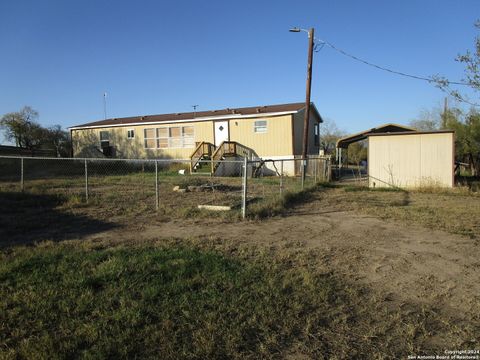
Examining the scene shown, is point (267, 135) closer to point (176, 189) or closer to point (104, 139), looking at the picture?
point (176, 189)

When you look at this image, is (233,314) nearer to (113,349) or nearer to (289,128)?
(113,349)

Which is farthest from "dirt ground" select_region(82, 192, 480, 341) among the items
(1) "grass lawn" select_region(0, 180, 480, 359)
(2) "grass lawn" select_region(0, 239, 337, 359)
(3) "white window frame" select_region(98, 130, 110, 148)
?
(3) "white window frame" select_region(98, 130, 110, 148)

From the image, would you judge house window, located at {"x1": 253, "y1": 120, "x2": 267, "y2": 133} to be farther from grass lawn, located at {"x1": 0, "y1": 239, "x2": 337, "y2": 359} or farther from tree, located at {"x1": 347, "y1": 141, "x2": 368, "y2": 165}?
tree, located at {"x1": 347, "y1": 141, "x2": 368, "y2": 165}

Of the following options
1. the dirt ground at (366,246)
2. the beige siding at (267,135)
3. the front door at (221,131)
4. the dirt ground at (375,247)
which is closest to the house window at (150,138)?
the front door at (221,131)

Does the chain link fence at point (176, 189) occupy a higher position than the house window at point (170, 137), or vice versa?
the house window at point (170, 137)

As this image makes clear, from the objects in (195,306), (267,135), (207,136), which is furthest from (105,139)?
(195,306)

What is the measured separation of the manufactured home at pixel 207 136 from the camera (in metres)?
22.6

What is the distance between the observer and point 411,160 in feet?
52.5

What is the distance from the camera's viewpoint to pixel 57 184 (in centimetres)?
1462

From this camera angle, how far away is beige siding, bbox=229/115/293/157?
882 inches

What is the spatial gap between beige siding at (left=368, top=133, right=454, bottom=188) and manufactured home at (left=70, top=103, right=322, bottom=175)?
21.0 feet

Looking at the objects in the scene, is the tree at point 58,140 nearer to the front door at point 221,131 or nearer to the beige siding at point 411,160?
the front door at point 221,131

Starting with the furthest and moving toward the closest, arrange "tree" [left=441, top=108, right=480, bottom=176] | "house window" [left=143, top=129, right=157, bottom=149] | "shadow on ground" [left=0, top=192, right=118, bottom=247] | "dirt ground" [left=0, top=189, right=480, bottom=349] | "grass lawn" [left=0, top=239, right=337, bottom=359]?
"house window" [left=143, top=129, right=157, bottom=149] < "tree" [left=441, top=108, right=480, bottom=176] < "shadow on ground" [left=0, top=192, right=118, bottom=247] < "dirt ground" [left=0, top=189, right=480, bottom=349] < "grass lawn" [left=0, top=239, right=337, bottom=359]

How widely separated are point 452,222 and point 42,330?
7.86 m
